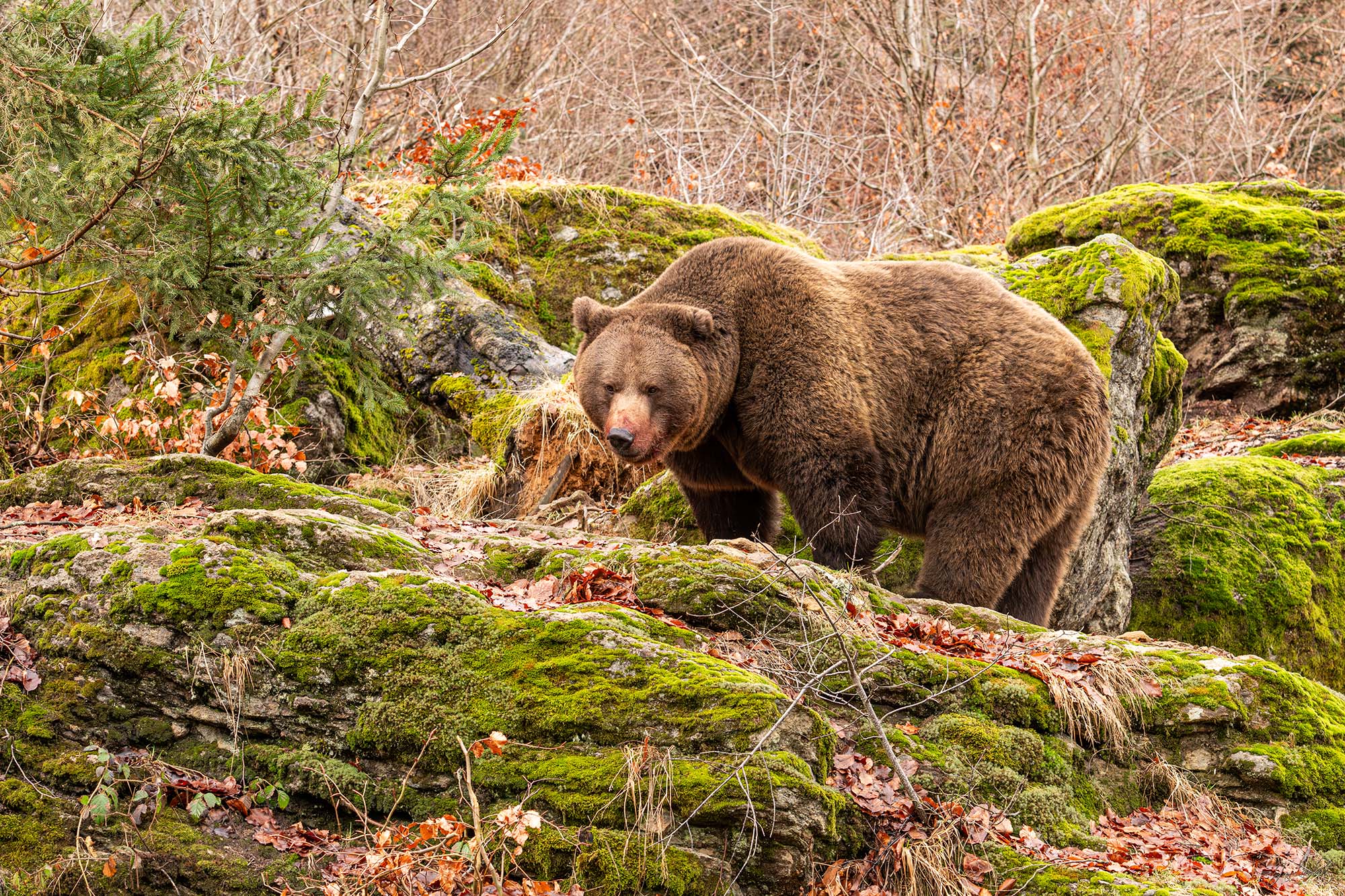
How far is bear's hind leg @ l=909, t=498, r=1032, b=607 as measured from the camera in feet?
23.1

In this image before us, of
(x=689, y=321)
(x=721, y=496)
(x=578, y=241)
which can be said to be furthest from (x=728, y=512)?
(x=578, y=241)

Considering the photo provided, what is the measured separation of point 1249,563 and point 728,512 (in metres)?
4.45

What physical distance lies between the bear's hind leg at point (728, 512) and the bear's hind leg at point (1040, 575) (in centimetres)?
180

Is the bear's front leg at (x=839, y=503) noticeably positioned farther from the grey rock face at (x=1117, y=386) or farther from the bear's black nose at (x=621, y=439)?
the grey rock face at (x=1117, y=386)

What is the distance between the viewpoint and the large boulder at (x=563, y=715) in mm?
3787

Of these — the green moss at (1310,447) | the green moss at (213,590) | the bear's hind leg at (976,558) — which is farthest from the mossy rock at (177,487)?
the green moss at (1310,447)

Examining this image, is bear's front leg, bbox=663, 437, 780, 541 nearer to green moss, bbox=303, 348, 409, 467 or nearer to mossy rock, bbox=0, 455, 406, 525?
mossy rock, bbox=0, 455, 406, 525

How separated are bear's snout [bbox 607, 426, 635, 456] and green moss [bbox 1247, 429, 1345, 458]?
673 centimetres

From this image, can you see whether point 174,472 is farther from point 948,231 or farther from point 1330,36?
point 1330,36

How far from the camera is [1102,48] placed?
19.8m

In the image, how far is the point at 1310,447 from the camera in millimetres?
10523

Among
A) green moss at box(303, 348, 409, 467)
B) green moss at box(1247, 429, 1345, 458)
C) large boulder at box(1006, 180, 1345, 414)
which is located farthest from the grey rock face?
green moss at box(303, 348, 409, 467)

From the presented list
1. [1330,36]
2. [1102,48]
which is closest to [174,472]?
[1102,48]

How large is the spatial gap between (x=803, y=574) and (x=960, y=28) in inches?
667
